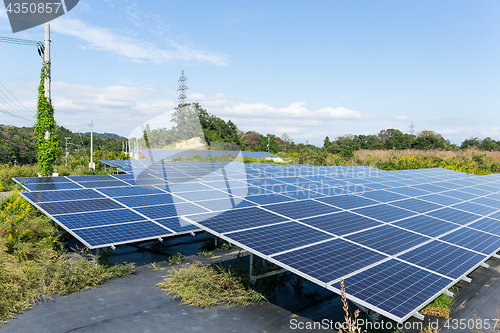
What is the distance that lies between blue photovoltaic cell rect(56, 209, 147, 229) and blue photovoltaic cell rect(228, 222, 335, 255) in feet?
16.8

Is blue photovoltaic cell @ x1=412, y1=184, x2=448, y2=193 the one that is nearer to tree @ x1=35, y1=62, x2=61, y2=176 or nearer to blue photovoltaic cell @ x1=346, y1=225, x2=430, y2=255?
blue photovoltaic cell @ x1=346, y1=225, x2=430, y2=255

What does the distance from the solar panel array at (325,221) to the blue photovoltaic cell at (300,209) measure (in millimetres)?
41

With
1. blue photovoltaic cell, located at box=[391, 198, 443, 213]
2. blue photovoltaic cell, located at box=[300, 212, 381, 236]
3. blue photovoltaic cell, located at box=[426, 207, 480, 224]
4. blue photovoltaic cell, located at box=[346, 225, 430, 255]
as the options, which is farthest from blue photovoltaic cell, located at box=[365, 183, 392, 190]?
blue photovoltaic cell, located at box=[346, 225, 430, 255]

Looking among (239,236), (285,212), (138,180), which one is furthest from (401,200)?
(138,180)

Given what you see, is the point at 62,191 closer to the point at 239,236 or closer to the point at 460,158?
the point at 239,236

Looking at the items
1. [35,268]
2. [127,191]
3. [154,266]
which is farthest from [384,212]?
[35,268]

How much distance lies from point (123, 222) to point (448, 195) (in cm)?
1640

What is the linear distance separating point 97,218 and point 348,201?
1012 cm

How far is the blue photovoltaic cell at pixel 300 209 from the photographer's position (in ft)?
34.6

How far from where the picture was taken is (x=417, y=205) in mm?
13352

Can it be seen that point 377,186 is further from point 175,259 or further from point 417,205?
point 175,259

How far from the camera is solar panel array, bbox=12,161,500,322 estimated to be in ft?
20.9

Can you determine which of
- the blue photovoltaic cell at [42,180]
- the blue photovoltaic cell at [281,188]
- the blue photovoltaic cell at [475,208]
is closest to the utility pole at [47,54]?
the blue photovoltaic cell at [42,180]

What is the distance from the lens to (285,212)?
35.0 ft
